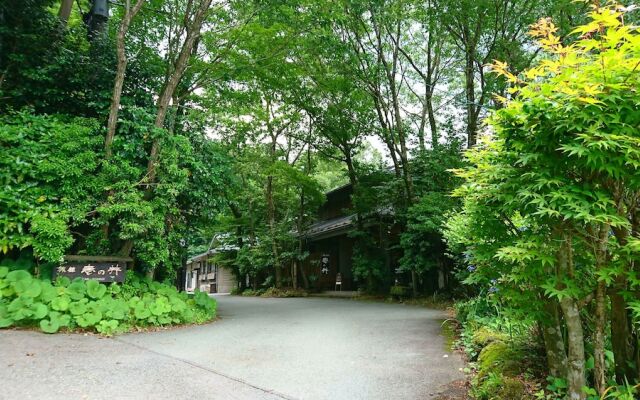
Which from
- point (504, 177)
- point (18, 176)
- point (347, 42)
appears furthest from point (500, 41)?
point (18, 176)

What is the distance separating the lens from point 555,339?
3.10 m

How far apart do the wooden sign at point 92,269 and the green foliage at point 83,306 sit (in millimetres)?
192

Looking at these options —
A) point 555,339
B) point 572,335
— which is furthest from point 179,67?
point 572,335

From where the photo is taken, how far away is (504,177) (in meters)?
2.86

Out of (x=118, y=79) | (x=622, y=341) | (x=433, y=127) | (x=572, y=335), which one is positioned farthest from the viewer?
(x=433, y=127)

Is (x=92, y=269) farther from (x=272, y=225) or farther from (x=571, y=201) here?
(x=272, y=225)

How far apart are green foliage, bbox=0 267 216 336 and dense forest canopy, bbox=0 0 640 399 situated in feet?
1.94

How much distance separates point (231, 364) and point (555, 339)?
3617 millimetres

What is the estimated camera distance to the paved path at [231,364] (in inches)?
151

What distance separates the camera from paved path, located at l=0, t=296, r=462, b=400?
3844mm

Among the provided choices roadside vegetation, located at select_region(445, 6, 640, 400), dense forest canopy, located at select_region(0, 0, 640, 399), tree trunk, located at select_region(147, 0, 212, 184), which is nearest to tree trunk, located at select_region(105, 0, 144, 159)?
dense forest canopy, located at select_region(0, 0, 640, 399)

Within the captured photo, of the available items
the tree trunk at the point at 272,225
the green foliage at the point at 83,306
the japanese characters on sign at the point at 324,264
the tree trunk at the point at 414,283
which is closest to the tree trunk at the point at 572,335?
the green foliage at the point at 83,306

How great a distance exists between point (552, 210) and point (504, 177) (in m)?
0.54

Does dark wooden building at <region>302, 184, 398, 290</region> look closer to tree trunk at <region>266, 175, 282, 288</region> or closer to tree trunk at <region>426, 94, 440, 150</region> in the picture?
tree trunk at <region>266, 175, 282, 288</region>
